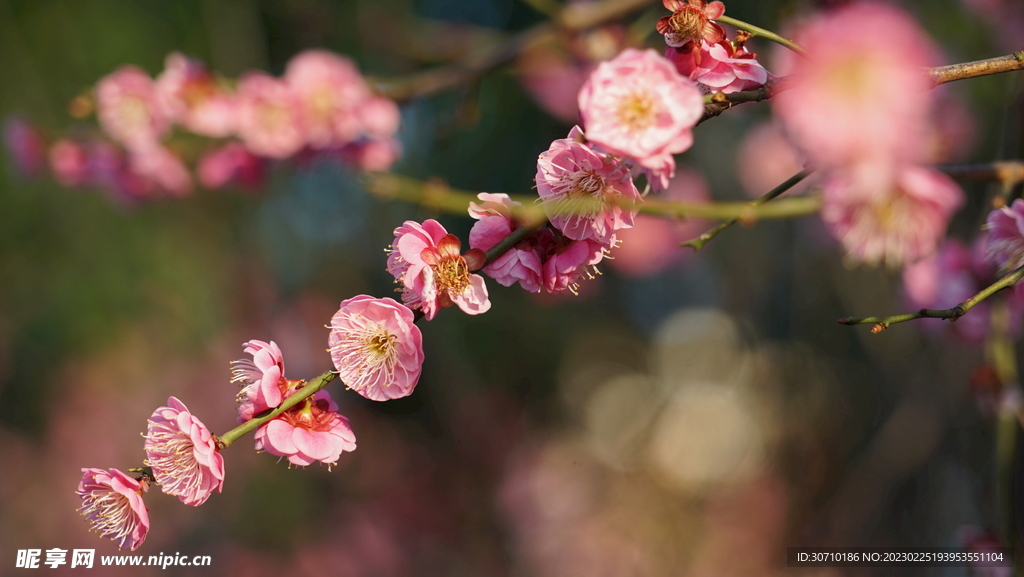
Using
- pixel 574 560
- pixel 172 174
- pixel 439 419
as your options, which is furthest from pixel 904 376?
pixel 172 174

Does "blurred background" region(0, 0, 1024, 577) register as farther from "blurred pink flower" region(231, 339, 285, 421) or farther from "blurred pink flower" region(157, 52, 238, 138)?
"blurred pink flower" region(231, 339, 285, 421)

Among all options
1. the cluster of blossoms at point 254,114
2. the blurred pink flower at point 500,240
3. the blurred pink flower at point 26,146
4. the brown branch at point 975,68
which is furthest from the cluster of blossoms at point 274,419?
the blurred pink flower at point 26,146

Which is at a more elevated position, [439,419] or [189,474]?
[439,419]

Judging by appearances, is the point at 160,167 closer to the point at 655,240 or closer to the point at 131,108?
the point at 131,108

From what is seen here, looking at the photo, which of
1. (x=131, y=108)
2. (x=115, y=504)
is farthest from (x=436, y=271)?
(x=131, y=108)

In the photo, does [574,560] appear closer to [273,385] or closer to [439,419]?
[439,419]

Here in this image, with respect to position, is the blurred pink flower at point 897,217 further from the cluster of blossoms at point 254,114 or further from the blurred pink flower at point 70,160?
the blurred pink flower at point 70,160

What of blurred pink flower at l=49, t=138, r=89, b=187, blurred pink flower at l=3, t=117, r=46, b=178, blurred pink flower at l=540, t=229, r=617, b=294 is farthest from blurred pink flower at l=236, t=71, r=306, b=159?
blurred pink flower at l=540, t=229, r=617, b=294
